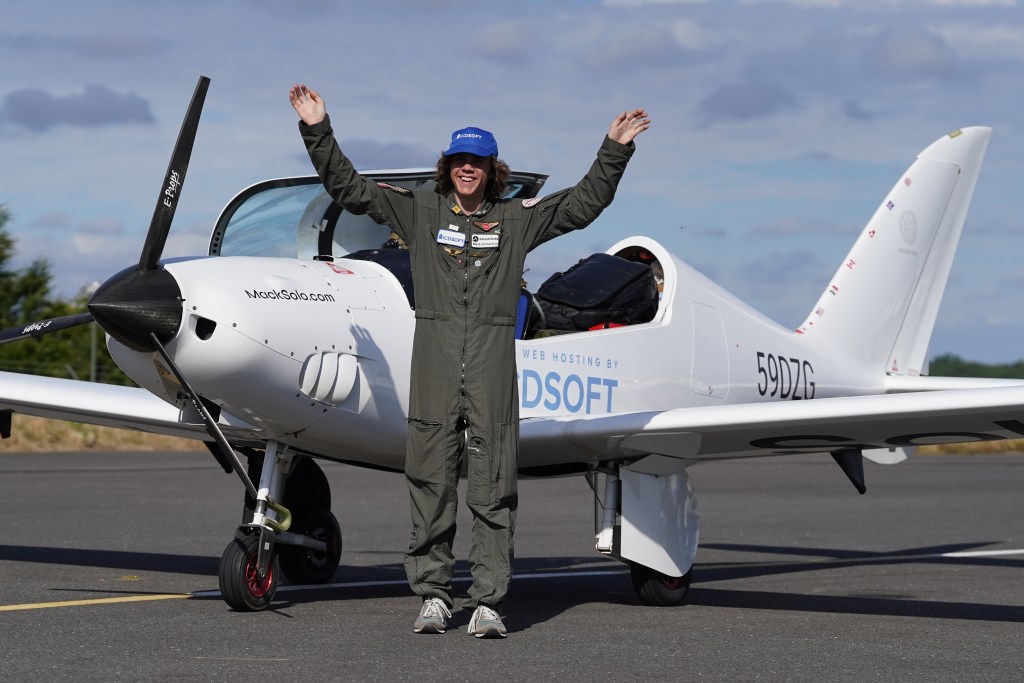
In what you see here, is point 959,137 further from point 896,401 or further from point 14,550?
point 14,550

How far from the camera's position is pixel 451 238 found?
6.16m

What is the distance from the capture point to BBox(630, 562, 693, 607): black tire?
7.46m

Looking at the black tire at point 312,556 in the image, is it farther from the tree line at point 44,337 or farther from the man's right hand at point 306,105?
the tree line at point 44,337

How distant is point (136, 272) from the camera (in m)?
5.97

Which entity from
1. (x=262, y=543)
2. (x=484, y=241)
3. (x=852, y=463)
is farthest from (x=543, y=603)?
(x=484, y=241)

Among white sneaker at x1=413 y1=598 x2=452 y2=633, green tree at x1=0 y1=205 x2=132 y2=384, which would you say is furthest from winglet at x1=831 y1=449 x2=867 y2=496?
green tree at x1=0 y1=205 x2=132 y2=384

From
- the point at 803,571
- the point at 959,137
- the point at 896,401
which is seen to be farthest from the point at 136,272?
the point at 959,137

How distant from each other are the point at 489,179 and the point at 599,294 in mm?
2062

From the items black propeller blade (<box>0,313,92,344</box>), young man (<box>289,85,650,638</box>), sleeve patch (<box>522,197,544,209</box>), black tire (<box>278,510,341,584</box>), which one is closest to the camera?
young man (<box>289,85,650,638</box>)

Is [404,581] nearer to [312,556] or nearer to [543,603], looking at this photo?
[312,556]

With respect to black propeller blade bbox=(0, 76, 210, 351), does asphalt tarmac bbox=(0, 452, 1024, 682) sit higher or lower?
lower

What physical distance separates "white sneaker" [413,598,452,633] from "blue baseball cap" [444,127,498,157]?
6.50ft

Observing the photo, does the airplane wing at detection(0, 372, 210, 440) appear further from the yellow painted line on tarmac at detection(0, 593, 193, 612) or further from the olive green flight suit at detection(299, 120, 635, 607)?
the olive green flight suit at detection(299, 120, 635, 607)

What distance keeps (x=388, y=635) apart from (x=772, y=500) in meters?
11.8
